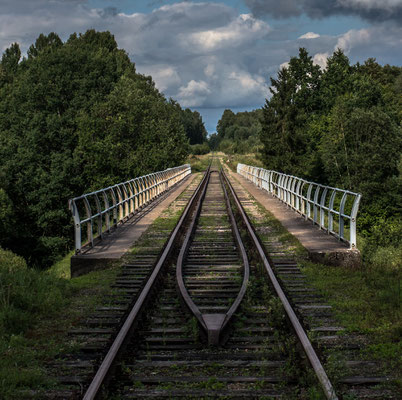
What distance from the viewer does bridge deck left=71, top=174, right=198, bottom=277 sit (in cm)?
1055

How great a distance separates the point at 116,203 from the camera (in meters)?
15.4

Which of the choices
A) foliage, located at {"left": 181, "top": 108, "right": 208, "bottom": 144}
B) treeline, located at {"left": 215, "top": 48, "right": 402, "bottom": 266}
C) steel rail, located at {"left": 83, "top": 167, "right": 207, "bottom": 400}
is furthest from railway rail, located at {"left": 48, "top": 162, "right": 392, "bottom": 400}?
foliage, located at {"left": 181, "top": 108, "right": 208, "bottom": 144}

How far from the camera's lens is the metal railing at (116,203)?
37.0 ft

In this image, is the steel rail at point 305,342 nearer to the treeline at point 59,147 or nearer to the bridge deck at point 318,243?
the bridge deck at point 318,243

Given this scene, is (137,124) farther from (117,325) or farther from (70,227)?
(117,325)

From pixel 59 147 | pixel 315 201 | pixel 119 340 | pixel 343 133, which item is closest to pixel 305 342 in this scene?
pixel 119 340

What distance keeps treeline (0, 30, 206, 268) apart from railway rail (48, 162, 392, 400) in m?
30.3

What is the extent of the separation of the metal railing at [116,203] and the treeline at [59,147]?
2.85 m

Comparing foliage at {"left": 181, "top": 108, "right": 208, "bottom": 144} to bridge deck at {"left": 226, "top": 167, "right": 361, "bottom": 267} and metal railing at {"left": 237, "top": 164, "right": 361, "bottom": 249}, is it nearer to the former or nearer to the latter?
metal railing at {"left": 237, "top": 164, "right": 361, "bottom": 249}

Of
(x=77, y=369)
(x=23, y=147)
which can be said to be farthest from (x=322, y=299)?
(x=23, y=147)

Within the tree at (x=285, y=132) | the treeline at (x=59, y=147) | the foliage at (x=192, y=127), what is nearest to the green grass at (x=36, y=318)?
the treeline at (x=59, y=147)

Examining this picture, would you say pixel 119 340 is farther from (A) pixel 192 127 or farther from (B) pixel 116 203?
(A) pixel 192 127

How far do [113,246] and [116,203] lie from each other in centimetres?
340

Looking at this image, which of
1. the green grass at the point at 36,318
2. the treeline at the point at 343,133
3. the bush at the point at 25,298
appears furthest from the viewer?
the treeline at the point at 343,133
